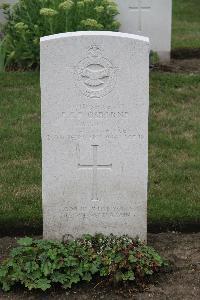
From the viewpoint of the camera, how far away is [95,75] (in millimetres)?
4594

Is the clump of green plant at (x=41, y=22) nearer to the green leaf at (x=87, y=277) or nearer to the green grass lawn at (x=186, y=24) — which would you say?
the green grass lawn at (x=186, y=24)

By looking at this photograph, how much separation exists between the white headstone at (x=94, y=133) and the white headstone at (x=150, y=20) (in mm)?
5228

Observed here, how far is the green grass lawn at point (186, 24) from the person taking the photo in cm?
1103

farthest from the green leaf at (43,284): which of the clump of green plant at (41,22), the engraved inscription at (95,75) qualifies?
the clump of green plant at (41,22)

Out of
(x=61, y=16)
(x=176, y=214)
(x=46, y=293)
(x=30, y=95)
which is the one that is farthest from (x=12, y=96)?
(x=46, y=293)

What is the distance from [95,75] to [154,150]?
7.15ft

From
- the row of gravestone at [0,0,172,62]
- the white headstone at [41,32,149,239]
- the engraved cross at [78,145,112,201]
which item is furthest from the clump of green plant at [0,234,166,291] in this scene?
the row of gravestone at [0,0,172,62]

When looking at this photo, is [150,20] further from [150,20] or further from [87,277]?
[87,277]

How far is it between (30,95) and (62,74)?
3.56m

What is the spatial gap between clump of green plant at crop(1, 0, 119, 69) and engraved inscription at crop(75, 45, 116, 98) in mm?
4035

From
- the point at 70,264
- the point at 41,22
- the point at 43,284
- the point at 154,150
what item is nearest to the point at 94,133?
the point at 70,264

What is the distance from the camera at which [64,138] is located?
4684 millimetres

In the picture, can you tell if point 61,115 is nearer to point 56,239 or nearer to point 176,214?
point 56,239

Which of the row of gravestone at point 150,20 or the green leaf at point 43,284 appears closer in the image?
the green leaf at point 43,284
